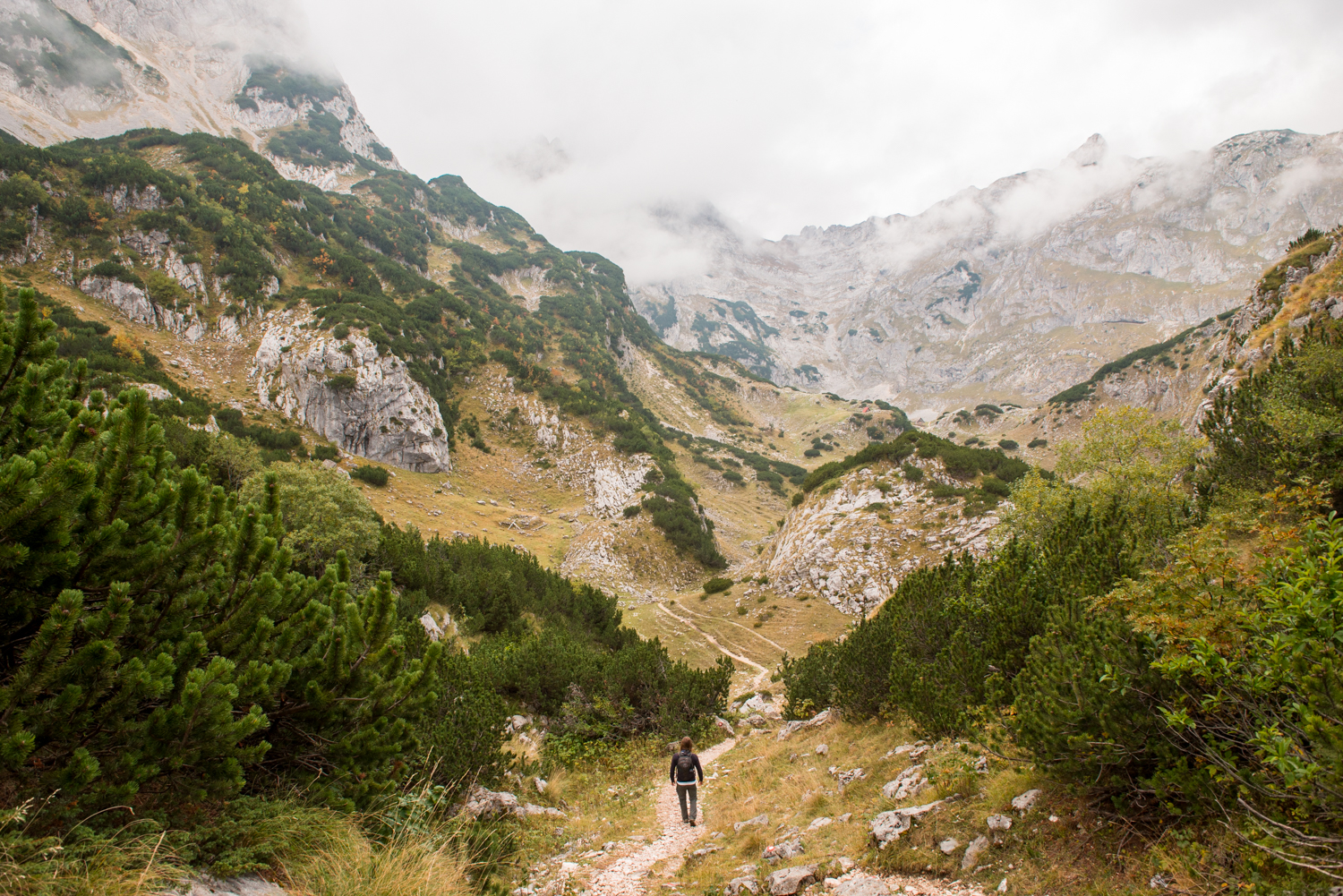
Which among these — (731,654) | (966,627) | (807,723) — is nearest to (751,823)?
(966,627)

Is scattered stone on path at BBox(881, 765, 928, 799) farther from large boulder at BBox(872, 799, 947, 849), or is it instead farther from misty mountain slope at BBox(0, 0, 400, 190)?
misty mountain slope at BBox(0, 0, 400, 190)

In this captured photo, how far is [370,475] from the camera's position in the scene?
1481 inches

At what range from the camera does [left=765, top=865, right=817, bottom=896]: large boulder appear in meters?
5.20

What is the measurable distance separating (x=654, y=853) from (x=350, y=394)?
148 ft

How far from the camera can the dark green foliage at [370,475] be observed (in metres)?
37.3

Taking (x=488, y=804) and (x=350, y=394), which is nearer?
(x=488, y=804)

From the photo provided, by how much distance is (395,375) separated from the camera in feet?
150

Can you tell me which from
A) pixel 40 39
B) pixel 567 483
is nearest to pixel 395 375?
pixel 567 483

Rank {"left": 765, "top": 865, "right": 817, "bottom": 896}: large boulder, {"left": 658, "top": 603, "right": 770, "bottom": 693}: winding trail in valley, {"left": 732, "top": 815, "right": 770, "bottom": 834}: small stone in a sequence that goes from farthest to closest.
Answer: {"left": 658, "top": 603, "right": 770, "bottom": 693}: winding trail in valley < {"left": 732, "top": 815, "right": 770, "bottom": 834}: small stone < {"left": 765, "top": 865, "right": 817, "bottom": 896}: large boulder

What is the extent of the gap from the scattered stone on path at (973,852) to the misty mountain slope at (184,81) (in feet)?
391

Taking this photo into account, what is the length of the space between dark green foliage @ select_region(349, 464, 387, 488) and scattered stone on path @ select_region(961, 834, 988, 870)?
40574mm

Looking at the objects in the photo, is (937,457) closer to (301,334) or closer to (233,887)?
(233,887)

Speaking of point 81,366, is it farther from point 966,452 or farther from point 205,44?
point 205,44

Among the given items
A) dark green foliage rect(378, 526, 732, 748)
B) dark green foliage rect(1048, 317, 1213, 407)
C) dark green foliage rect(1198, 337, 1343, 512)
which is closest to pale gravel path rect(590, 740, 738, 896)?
dark green foliage rect(378, 526, 732, 748)
